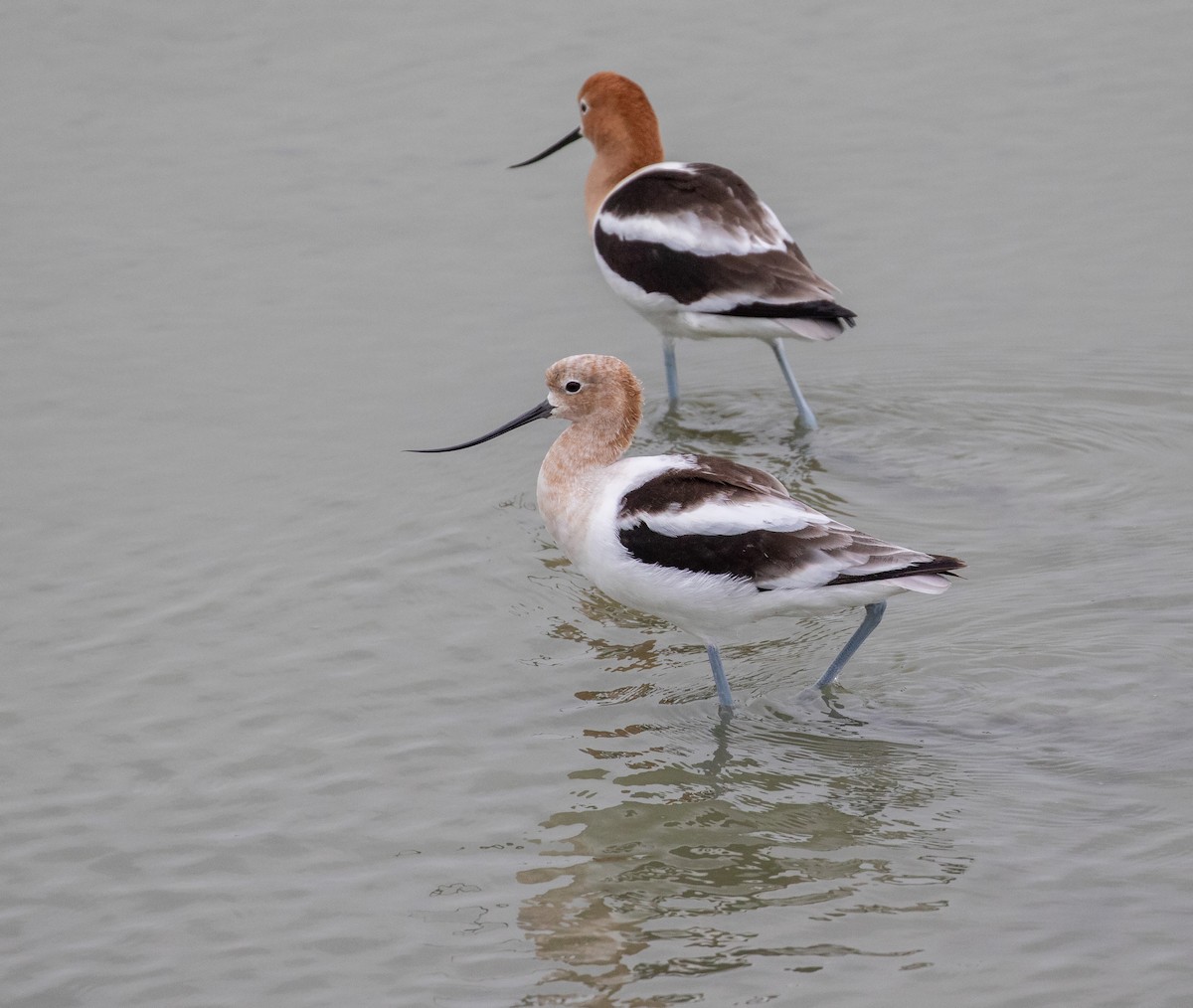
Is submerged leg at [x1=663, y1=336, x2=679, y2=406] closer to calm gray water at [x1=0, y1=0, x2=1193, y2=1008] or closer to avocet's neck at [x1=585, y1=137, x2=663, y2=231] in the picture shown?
calm gray water at [x1=0, y1=0, x2=1193, y2=1008]

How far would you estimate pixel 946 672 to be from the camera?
5.83 meters

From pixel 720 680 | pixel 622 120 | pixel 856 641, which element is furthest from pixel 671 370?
pixel 720 680

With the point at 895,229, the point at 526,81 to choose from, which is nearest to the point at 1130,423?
the point at 895,229

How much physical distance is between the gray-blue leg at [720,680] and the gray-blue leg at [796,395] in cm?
262

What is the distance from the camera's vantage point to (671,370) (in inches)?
335

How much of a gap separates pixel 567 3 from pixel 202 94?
282 cm

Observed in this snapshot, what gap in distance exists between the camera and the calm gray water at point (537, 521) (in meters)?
4.70

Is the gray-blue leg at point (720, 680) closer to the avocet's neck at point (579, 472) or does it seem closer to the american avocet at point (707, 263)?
the avocet's neck at point (579, 472)

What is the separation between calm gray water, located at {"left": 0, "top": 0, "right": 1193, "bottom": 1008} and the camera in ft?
15.4

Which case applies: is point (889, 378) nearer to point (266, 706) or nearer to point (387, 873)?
point (266, 706)

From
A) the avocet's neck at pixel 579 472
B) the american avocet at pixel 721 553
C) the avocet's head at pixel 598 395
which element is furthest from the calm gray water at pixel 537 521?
the avocet's head at pixel 598 395

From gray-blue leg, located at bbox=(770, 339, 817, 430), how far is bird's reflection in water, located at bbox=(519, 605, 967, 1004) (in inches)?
93.2

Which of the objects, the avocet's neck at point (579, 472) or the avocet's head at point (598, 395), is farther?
the avocet's head at point (598, 395)

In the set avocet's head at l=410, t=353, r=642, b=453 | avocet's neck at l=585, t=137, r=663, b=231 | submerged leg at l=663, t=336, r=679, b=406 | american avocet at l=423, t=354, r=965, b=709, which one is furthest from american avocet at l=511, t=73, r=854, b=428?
Answer: american avocet at l=423, t=354, r=965, b=709
